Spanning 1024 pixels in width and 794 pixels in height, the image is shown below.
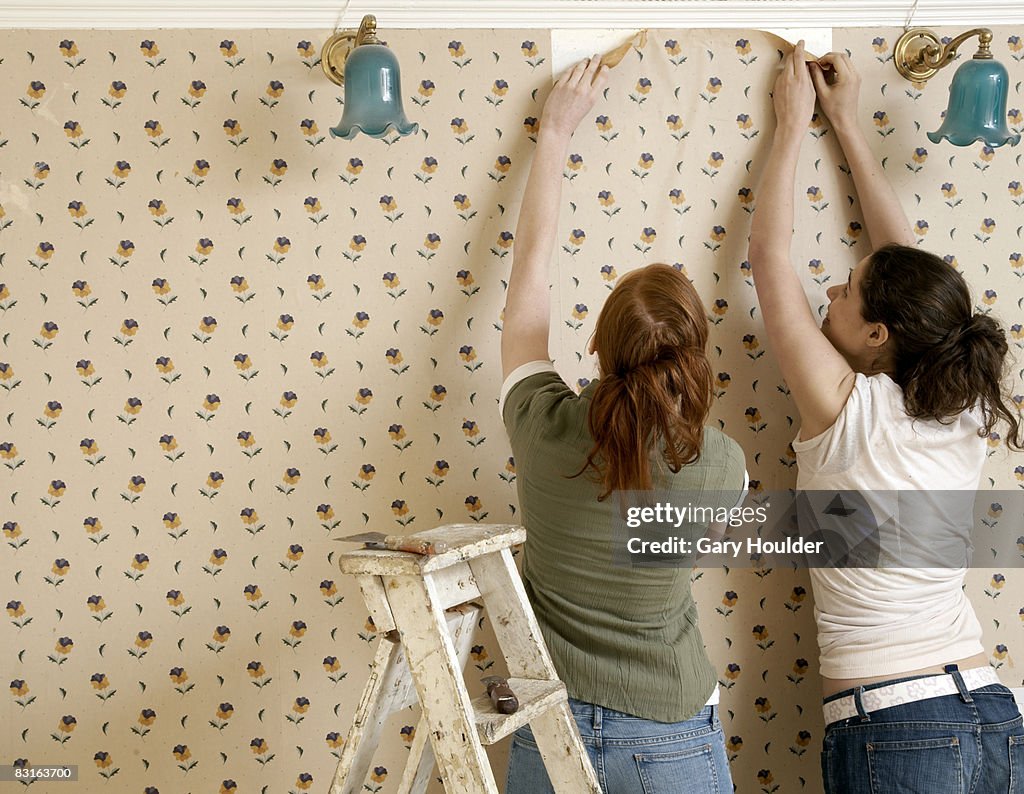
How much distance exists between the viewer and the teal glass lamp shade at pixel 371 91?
5.56 ft

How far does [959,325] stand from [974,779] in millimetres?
836

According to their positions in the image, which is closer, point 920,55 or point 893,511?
point 893,511

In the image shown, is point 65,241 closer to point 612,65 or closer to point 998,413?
point 612,65

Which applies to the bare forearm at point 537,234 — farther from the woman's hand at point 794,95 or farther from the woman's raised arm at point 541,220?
the woman's hand at point 794,95

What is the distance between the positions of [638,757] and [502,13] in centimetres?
153

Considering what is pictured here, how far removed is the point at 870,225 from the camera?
1995mm

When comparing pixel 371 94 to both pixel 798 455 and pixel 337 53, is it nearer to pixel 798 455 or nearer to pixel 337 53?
pixel 337 53

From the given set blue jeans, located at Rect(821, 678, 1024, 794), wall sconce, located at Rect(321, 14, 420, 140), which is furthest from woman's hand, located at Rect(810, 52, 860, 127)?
blue jeans, located at Rect(821, 678, 1024, 794)

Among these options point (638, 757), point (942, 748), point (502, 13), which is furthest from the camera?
point (502, 13)

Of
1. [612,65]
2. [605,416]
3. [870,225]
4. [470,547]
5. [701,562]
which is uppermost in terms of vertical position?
[612,65]

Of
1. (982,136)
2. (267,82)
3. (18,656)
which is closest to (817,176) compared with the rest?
(982,136)

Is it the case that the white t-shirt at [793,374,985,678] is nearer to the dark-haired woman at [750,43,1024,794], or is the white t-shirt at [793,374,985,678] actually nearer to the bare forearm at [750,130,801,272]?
the dark-haired woman at [750,43,1024,794]

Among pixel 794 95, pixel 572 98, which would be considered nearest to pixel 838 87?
pixel 794 95

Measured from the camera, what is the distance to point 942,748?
5.31 feet
